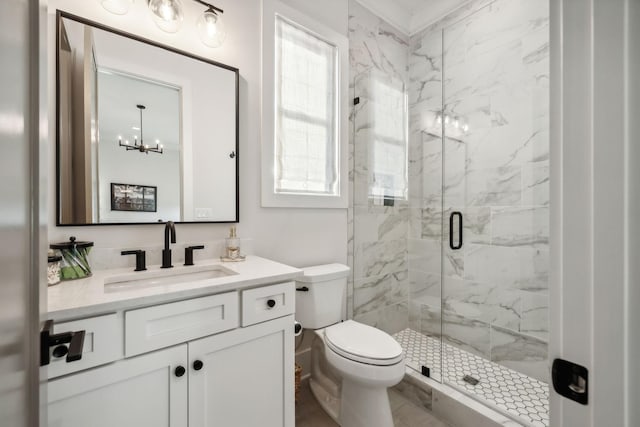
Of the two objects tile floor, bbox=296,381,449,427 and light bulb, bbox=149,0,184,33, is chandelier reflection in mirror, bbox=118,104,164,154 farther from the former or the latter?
tile floor, bbox=296,381,449,427

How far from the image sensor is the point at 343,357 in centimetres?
141

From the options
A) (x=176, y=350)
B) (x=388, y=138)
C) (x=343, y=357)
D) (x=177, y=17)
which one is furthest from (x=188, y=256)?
(x=388, y=138)

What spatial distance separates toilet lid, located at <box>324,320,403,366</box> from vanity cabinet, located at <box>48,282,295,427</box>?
314mm

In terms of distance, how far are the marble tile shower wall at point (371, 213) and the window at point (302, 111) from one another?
5.8 inches

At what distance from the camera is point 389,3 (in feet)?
7.73

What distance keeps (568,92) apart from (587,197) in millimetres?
165

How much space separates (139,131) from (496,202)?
2.33 meters

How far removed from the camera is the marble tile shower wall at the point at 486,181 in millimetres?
1891

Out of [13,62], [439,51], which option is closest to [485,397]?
[13,62]

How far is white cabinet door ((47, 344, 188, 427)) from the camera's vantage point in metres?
0.79

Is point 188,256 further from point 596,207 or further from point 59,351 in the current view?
point 596,207

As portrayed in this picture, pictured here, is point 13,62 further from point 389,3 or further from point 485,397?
point 389,3

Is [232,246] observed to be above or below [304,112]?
below

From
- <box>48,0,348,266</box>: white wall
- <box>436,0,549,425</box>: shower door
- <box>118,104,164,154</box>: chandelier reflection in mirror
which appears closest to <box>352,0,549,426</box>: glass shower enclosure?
<box>436,0,549,425</box>: shower door
